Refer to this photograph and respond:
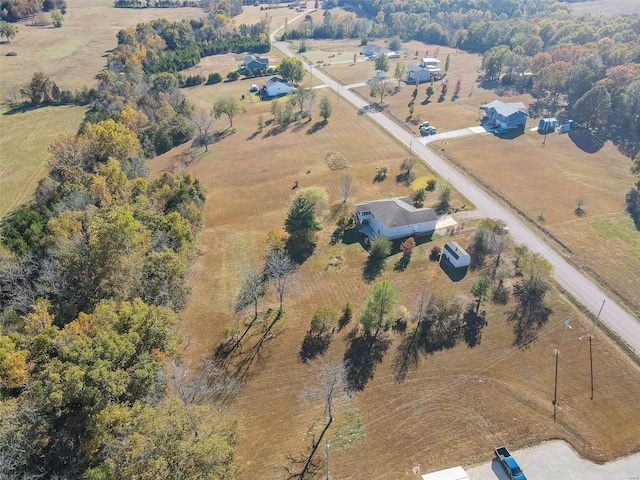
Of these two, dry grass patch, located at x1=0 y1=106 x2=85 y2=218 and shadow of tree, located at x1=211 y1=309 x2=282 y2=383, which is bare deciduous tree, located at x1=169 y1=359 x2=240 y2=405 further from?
dry grass patch, located at x1=0 y1=106 x2=85 y2=218

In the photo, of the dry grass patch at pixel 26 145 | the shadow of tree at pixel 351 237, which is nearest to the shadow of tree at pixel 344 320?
the shadow of tree at pixel 351 237

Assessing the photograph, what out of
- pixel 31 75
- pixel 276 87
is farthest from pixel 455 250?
pixel 31 75

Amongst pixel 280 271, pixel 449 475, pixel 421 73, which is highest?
pixel 421 73

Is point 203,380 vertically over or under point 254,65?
under

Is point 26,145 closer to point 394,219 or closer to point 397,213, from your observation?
point 394,219

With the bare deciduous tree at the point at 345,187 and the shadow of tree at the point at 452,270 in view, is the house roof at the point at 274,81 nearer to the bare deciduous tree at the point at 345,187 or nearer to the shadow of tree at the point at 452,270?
the bare deciduous tree at the point at 345,187

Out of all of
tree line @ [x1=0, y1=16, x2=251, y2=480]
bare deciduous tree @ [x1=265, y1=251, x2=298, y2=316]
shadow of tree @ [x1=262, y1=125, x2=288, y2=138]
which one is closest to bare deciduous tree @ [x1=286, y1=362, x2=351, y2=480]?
tree line @ [x1=0, y1=16, x2=251, y2=480]
